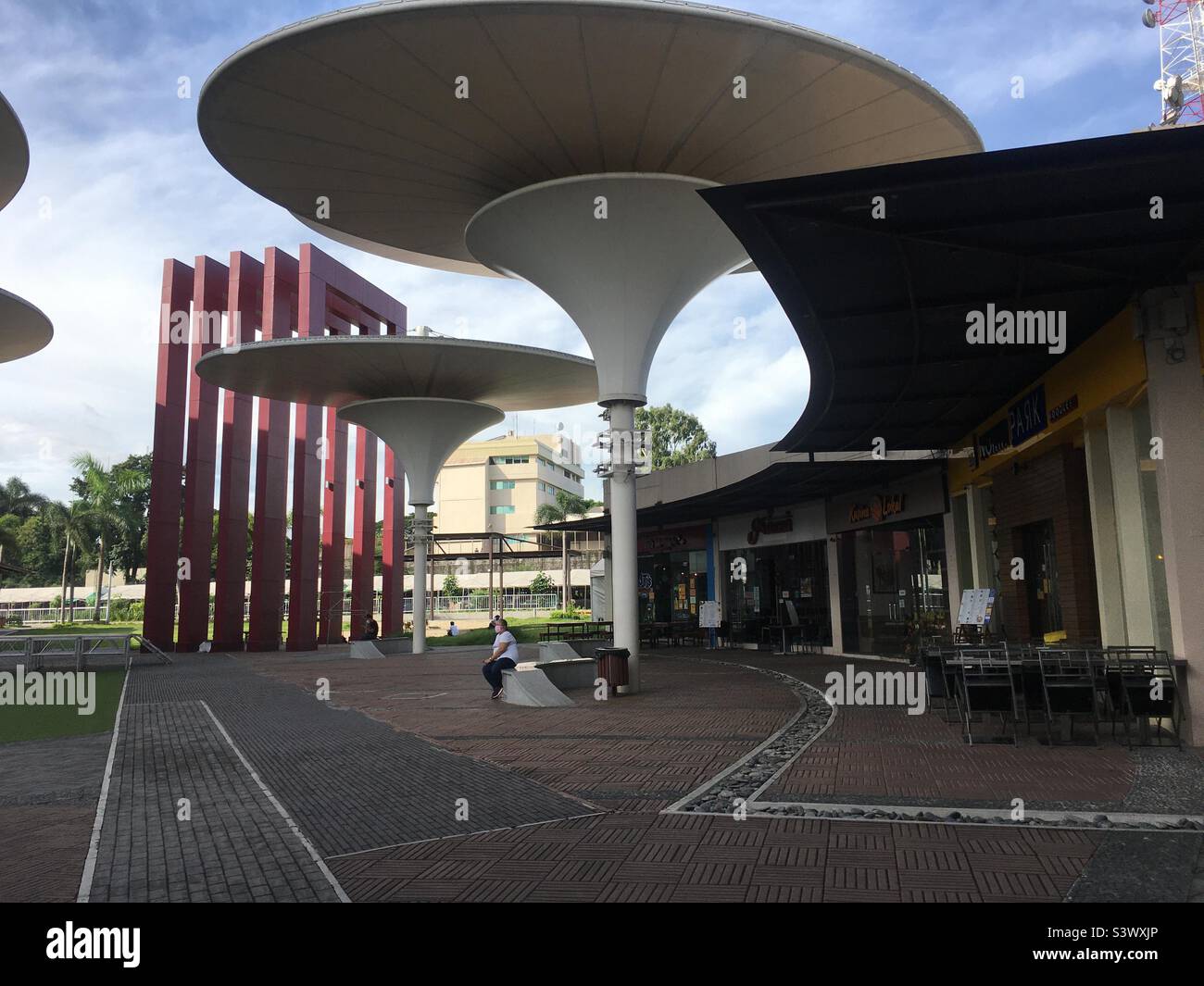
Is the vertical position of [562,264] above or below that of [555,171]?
below

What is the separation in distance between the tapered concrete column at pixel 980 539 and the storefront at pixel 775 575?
24.2 feet

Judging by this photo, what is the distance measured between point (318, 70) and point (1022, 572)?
13.3m

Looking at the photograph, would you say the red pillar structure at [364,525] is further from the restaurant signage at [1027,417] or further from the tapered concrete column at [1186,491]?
the tapered concrete column at [1186,491]

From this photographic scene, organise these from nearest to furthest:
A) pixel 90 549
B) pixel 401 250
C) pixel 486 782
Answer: pixel 486 782 → pixel 401 250 → pixel 90 549

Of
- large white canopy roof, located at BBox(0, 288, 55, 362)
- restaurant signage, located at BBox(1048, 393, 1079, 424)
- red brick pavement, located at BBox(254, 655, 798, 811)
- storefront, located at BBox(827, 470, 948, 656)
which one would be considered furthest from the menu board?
large white canopy roof, located at BBox(0, 288, 55, 362)

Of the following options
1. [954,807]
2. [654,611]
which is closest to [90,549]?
[654,611]

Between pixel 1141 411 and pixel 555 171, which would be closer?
pixel 1141 411

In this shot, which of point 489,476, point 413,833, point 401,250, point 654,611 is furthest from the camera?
point 489,476

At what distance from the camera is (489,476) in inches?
3757

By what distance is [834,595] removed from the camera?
79.2 ft

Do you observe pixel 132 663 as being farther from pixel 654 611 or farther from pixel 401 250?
pixel 654 611

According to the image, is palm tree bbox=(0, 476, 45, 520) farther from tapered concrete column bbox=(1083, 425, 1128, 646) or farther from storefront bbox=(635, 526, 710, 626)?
tapered concrete column bbox=(1083, 425, 1128, 646)

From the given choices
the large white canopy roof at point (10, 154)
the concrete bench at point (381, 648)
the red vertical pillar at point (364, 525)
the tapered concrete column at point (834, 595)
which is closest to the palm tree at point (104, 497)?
the red vertical pillar at point (364, 525)

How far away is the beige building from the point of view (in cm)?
9488
